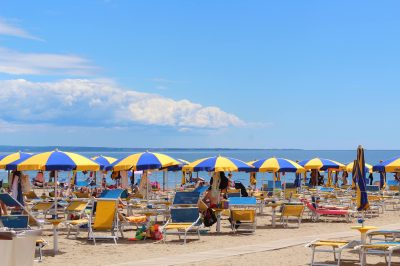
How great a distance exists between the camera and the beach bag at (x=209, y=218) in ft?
50.7

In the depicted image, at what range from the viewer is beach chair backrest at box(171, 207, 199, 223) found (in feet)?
45.2

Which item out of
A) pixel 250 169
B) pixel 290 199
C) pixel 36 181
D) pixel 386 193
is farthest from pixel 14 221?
pixel 36 181

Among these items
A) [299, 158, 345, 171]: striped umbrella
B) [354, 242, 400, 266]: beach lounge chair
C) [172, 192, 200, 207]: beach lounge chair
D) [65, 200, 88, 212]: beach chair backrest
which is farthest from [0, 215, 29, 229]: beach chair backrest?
[299, 158, 345, 171]: striped umbrella

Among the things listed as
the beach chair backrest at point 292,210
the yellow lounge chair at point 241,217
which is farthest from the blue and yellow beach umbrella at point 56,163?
the beach chair backrest at point 292,210

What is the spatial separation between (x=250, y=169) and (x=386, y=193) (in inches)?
426

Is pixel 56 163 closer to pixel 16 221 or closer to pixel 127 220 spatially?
pixel 127 220

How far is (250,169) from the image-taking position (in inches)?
751

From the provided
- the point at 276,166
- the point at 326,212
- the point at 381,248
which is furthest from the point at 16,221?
the point at 276,166

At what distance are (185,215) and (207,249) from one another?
1.54 metres

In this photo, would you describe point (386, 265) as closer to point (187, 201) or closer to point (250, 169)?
point (187, 201)

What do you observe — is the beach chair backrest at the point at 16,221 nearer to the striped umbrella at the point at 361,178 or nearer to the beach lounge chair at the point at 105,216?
the beach lounge chair at the point at 105,216

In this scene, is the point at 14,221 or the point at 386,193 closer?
the point at 14,221

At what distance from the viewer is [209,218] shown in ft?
50.8

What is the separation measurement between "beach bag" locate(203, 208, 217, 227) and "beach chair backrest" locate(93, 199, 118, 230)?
8.56 ft
